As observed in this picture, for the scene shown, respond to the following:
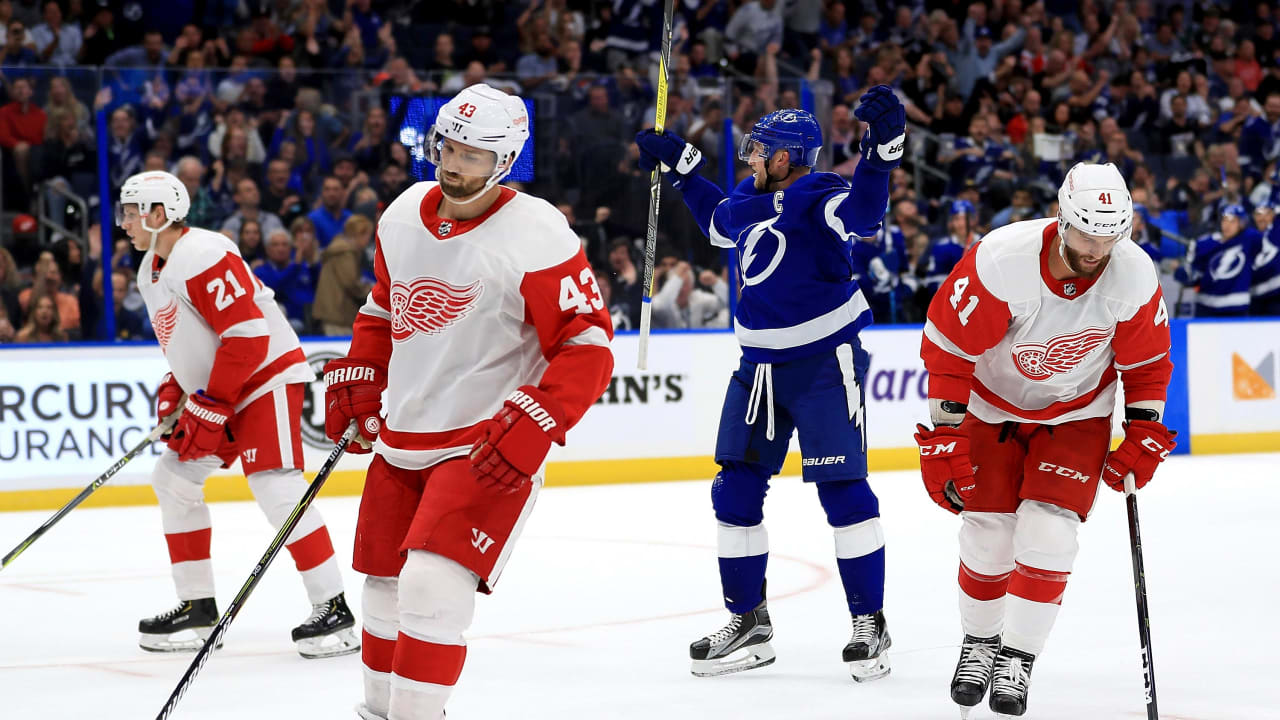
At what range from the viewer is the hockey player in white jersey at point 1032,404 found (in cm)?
342

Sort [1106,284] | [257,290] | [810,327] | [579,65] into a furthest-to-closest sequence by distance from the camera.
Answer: [579,65]
[257,290]
[810,327]
[1106,284]

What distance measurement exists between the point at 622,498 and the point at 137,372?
2.64 metres

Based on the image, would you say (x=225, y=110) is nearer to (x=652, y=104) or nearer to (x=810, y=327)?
(x=652, y=104)

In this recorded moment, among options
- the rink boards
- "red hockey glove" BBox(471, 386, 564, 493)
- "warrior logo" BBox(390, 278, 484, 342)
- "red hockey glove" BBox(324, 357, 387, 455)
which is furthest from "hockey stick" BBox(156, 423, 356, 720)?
the rink boards

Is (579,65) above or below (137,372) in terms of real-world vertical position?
above

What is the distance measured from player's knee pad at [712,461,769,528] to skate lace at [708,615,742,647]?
264mm

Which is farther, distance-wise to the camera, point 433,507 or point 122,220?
point 122,220

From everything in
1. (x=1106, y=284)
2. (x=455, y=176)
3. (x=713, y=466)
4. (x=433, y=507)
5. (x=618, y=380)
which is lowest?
(x=713, y=466)

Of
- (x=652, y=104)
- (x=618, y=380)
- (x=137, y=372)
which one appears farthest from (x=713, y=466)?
(x=137, y=372)

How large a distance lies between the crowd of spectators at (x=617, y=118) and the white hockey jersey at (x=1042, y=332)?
18.4 feet

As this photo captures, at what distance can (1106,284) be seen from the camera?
3.42 metres

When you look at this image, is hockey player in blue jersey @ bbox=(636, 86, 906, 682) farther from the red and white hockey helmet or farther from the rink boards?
the rink boards

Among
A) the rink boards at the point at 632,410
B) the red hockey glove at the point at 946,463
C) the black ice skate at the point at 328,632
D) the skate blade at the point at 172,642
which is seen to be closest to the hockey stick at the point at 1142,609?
the red hockey glove at the point at 946,463

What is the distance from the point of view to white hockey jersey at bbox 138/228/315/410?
458 centimetres
